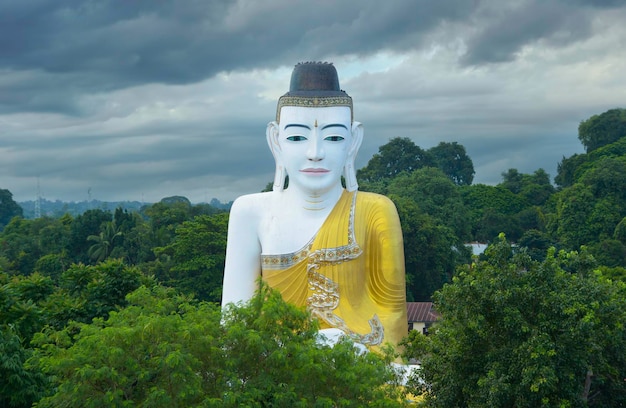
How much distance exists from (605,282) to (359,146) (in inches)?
206

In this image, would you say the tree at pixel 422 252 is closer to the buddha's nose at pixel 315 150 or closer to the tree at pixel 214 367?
the buddha's nose at pixel 315 150

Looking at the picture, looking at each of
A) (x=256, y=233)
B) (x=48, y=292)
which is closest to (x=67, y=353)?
(x=256, y=233)

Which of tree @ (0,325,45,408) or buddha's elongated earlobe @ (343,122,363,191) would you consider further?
buddha's elongated earlobe @ (343,122,363,191)

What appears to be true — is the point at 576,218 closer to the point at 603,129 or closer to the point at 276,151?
the point at 603,129

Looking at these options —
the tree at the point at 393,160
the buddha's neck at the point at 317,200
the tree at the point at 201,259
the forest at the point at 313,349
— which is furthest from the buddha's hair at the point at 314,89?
the tree at the point at 393,160

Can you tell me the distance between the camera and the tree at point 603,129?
83875 mm

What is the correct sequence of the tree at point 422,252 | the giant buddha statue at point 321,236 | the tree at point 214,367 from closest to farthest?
the tree at point 214,367, the giant buddha statue at point 321,236, the tree at point 422,252

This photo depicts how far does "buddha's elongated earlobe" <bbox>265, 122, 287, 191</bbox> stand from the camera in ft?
66.5

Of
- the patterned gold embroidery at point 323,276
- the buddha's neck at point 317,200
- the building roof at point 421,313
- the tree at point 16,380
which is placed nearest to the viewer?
the tree at point 16,380

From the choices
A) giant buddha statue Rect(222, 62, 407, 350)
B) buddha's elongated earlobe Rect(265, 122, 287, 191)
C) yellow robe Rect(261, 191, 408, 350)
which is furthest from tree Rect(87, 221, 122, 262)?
yellow robe Rect(261, 191, 408, 350)

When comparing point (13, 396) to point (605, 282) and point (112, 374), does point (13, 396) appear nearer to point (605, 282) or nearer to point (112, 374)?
point (112, 374)

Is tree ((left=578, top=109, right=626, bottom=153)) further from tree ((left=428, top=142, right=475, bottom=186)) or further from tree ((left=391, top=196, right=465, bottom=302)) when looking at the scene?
tree ((left=391, top=196, right=465, bottom=302))

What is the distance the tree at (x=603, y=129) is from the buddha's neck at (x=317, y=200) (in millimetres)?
67444

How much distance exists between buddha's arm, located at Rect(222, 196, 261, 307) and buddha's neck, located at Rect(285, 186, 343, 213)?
0.87 m
